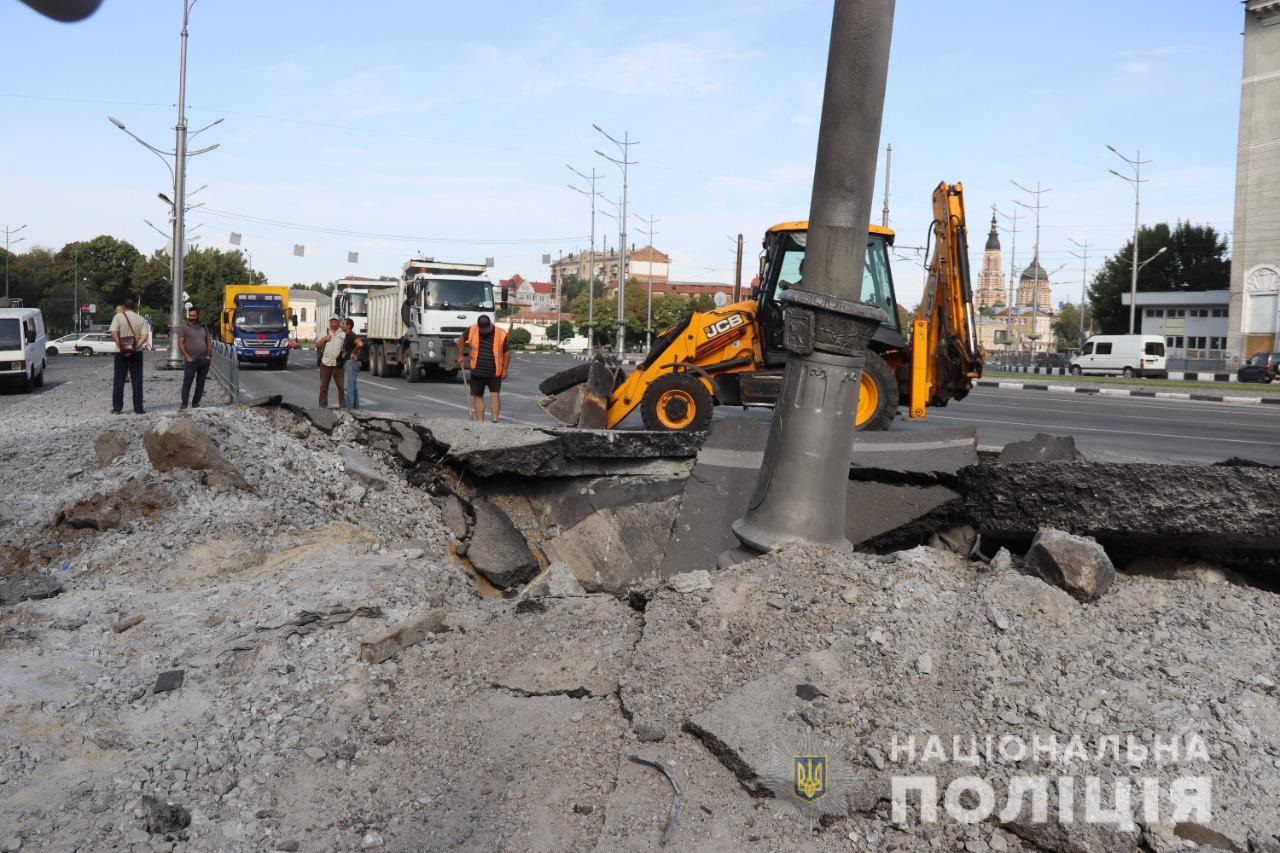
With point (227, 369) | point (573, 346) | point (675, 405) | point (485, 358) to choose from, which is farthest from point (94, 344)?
point (675, 405)

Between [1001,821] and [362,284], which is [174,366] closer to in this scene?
[362,284]

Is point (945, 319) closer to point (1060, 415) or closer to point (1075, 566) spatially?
point (1075, 566)

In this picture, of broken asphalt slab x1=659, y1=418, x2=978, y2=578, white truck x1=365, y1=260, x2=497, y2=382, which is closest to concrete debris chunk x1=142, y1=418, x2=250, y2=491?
broken asphalt slab x1=659, y1=418, x2=978, y2=578

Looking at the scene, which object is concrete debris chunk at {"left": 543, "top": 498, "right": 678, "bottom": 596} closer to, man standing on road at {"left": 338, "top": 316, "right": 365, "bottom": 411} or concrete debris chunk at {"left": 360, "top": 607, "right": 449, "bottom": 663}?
concrete debris chunk at {"left": 360, "top": 607, "right": 449, "bottom": 663}

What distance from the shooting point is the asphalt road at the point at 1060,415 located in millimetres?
14281

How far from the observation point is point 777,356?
454 inches

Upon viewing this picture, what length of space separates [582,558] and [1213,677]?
5.24m

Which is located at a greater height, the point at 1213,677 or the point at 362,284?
the point at 362,284

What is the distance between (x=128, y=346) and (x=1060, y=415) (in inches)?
658

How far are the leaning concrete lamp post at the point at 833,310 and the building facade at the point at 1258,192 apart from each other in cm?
5883

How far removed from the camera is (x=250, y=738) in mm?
4156

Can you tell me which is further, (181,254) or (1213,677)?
(181,254)

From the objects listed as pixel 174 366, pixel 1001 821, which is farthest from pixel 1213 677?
pixel 174 366

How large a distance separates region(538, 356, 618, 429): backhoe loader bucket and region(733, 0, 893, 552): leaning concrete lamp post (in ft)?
23.7
